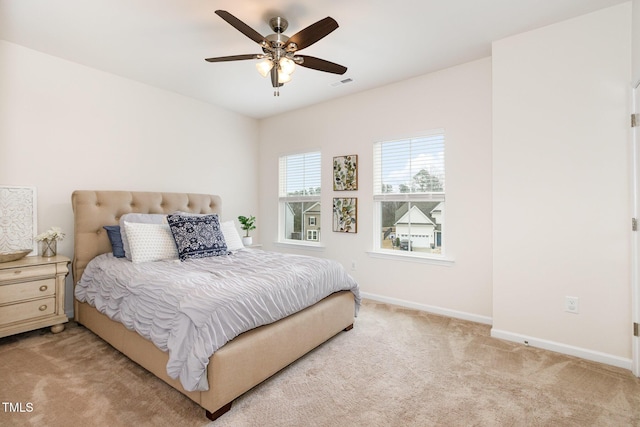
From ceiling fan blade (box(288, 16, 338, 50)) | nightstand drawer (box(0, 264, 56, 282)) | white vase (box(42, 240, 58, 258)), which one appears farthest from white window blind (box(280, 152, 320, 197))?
nightstand drawer (box(0, 264, 56, 282))

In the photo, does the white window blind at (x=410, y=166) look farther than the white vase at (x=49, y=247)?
Yes

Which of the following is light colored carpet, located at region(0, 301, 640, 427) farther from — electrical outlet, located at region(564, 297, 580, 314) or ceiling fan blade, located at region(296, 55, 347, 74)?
ceiling fan blade, located at region(296, 55, 347, 74)

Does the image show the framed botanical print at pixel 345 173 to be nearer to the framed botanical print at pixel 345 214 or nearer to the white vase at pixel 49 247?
the framed botanical print at pixel 345 214

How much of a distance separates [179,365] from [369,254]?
106 inches

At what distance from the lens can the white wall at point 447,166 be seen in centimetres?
311

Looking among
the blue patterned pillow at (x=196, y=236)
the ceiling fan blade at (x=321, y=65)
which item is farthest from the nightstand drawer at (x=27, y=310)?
the ceiling fan blade at (x=321, y=65)

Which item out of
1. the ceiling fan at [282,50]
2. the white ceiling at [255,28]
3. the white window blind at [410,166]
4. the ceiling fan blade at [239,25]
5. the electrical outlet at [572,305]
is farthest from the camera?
the white window blind at [410,166]

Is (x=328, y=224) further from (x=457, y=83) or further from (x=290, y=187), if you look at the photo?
(x=457, y=83)

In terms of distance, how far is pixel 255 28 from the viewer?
2.56 meters

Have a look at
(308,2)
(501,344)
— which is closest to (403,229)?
(501,344)

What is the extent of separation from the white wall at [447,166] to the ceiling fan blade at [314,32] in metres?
1.85

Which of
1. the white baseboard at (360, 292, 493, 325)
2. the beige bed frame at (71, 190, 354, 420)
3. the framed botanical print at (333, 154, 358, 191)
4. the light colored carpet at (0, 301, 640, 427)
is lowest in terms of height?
the light colored carpet at (0, 301, 640, 427)

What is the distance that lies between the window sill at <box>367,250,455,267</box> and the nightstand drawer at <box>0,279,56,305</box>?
333 centimetres

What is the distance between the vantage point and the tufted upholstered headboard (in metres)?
2.99
